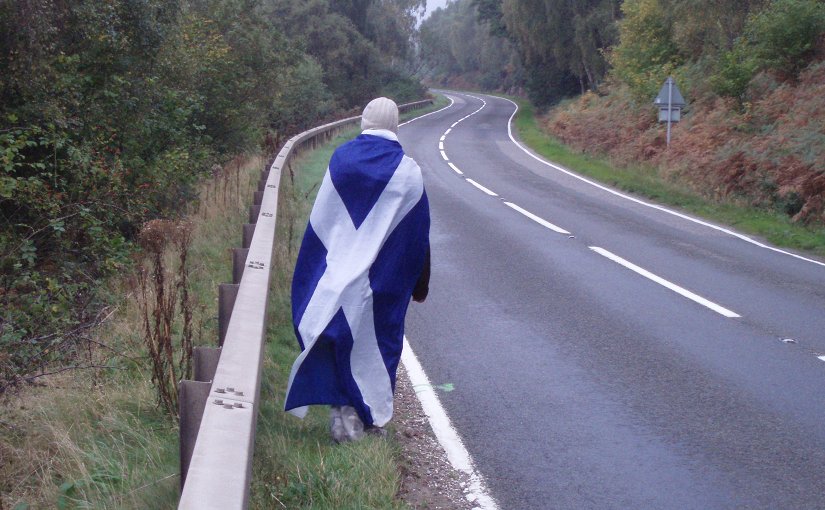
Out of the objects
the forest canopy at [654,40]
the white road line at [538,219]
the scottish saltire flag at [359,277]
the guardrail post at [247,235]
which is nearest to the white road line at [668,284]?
the white road line at [538,219]

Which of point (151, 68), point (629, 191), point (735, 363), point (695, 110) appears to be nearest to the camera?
point (735, 363)

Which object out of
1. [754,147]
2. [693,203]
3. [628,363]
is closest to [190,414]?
[628,363]

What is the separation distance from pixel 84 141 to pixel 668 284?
7.14 meters

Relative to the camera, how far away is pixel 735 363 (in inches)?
276

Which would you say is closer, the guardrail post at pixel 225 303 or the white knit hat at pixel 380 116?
the guardrail post at pixel 225 303

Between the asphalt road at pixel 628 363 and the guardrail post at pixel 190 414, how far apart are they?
1.87 m

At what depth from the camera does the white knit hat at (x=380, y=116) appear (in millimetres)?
4832

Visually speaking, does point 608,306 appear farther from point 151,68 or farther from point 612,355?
point 151,68

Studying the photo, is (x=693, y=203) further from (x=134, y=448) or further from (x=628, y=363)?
(x=134, y=448)

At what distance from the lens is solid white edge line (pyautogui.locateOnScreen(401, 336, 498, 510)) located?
4.55m

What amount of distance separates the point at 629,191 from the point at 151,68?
35.9ft

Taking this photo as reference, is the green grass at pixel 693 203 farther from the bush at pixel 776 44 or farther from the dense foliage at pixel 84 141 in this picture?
the dense foliage at pixel 84 141

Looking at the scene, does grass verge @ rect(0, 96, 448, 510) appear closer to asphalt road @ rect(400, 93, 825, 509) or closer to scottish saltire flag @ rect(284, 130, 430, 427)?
scottish saltire flag @ rect(284, 130, 430, 427)

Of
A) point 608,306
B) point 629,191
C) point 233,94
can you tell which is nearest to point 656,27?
point 629,191
